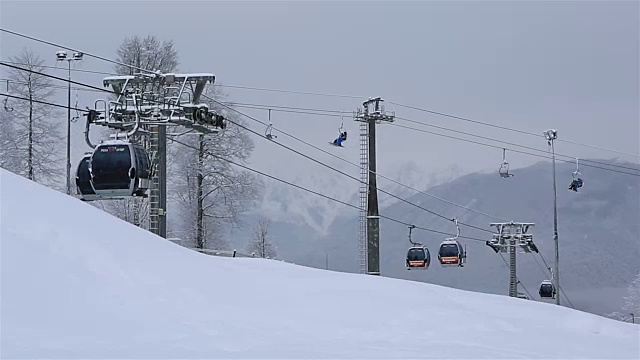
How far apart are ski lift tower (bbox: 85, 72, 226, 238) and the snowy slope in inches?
416

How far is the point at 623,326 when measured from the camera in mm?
14672

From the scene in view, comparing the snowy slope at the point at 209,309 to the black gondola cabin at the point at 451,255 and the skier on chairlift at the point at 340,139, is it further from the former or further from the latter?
the black gondola cabin at the point at 451,255

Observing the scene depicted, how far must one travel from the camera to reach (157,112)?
2523 cm

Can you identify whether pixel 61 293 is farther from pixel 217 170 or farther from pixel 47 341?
pixel 217 170

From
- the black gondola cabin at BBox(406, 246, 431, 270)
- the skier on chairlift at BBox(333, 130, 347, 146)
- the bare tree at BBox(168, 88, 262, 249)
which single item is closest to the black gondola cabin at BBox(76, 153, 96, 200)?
the skier on chairlift at BBox(333, 130, 347, 146)

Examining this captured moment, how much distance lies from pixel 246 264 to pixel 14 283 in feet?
17.2

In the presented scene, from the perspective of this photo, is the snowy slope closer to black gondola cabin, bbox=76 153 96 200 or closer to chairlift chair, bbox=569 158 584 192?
black gondola cabin, bbox=76 153 96 200

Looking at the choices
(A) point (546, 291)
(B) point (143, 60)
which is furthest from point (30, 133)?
(A) point (546, 291)

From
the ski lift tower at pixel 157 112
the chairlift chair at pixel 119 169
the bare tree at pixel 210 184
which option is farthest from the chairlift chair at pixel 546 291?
the chairlift chair at pixel 119 169

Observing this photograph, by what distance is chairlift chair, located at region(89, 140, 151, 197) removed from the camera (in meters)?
24.1

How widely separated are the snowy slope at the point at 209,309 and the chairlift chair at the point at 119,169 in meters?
9.89

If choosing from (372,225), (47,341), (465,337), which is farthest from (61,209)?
(372,225)

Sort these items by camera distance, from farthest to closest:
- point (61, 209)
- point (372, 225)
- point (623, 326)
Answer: point (372, 225)
point (623, 326)
point (61, 209)

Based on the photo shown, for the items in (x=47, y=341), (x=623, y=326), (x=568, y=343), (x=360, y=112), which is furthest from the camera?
(x=360, y=112)
